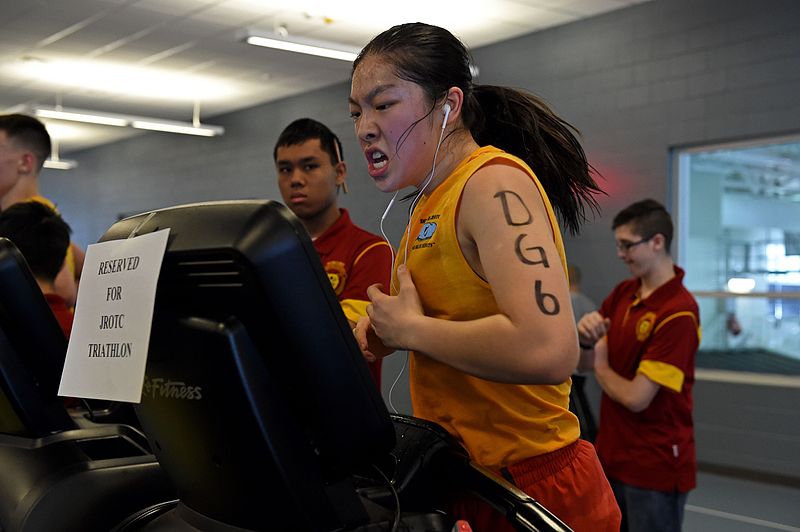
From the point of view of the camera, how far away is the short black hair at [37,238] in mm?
2252

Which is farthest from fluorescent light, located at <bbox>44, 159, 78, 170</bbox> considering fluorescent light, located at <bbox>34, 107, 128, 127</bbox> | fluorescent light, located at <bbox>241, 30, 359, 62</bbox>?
fluorescent light, located at <bbox>241, 30, 359, 62</bbox>

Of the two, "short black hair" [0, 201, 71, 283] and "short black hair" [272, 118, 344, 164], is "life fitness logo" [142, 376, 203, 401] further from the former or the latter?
"short black hair" [272, 118, 344, 164]

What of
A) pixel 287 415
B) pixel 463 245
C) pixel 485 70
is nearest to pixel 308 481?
pixel 287 415

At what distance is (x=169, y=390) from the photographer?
934 millimetres

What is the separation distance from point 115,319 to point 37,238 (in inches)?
58.6

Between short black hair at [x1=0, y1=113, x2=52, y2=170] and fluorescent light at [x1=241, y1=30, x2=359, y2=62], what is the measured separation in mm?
4001

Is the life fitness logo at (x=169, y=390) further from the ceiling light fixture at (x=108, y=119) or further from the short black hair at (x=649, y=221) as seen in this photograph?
the ceiling light fixture at (x=108, y=119)

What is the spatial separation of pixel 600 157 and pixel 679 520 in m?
4.93

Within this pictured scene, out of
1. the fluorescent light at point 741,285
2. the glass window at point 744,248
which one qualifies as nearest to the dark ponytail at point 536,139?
the glass window at point 744,248

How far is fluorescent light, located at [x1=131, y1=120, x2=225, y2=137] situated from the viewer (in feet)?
33.3

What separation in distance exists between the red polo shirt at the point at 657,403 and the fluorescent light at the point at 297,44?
4409mm

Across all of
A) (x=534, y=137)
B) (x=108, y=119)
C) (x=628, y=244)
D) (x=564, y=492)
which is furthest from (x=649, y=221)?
(x=108, y=119)

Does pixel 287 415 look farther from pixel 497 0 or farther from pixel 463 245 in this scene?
pixel 497 0

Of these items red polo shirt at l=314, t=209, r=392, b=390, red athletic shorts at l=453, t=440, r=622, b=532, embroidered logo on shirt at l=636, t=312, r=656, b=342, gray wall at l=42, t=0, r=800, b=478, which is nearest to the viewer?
red athletic shorts at l=453, t=440, r=622, b=532
